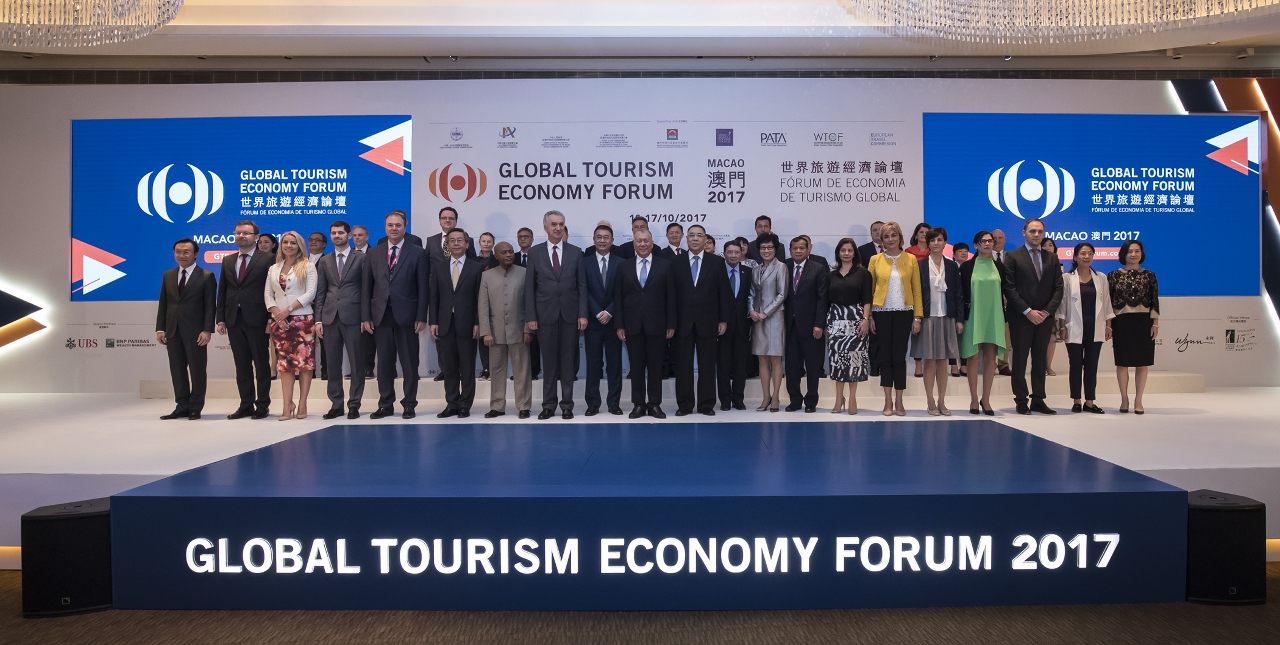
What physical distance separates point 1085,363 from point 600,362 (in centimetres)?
366

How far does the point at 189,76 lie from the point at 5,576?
20.8ft

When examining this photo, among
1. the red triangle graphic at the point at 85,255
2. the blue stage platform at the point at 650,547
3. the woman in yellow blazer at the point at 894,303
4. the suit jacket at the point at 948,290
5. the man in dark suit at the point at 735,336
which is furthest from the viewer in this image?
the red triangle graphic at the point at 85,255

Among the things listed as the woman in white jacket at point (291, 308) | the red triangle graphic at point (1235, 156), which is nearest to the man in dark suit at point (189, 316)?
the woman in white jacket at point (291, 308)

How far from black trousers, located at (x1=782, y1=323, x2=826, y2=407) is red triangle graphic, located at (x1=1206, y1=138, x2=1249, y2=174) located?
16.4 feet

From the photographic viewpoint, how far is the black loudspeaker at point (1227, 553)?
101 inches

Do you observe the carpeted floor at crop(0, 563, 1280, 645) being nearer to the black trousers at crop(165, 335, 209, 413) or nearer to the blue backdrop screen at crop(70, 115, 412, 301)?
the black trousers at crop(165, 335, 209, 413)

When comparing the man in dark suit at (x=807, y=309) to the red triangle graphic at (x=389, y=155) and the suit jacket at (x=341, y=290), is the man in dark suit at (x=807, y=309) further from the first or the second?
the red triangle graphic at (x=389, y=155)

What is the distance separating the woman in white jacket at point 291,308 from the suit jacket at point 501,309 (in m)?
1.22

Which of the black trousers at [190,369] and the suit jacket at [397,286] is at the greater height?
the suit jacket at [397,286]

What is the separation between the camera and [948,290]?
18.5 feet

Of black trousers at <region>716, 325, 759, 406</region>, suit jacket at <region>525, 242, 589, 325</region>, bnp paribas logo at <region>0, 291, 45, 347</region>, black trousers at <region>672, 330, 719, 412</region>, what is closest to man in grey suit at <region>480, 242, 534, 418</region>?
suit jacket at <region>525, 242, 589, 325</region>

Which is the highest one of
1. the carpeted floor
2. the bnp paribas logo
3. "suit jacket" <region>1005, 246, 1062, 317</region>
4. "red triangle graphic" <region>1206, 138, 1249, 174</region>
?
"red triangle graphic" <region>1206, 138, 1249, 174</region>

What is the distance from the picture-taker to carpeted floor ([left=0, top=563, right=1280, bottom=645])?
2365 millimetres

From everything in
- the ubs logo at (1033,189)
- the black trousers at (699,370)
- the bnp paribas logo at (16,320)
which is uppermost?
the ubs logo at (1033,189)
